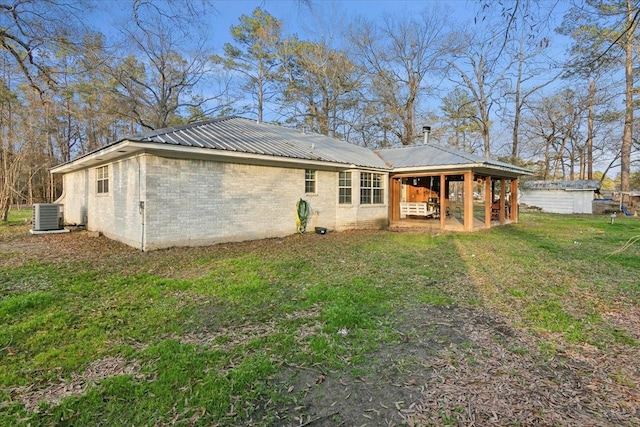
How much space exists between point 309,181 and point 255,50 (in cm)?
1649

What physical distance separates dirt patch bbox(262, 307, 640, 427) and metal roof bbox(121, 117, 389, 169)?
273 inches

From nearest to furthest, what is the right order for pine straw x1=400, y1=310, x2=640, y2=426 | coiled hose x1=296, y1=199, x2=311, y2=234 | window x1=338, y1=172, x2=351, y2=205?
pine straw x1=400, y1=310, x2=640, y2=426
coiled hose x1=296, y1=199, x2=311, y2=234
window x1=338, y1=172, x2=351, y2=205

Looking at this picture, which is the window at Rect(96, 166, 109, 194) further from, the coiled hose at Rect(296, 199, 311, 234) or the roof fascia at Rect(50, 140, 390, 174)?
the coiled hose at Rect(296, 199, 311, 234)

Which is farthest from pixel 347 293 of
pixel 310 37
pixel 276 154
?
pixel 310 37

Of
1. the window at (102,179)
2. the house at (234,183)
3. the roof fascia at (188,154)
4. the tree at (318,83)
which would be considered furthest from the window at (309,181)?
the tree at (318,83)

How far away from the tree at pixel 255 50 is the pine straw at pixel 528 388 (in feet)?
73.9

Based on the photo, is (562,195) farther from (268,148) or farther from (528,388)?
A: (528,388)

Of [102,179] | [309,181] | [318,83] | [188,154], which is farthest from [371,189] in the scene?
[318,83]

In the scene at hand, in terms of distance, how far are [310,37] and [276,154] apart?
16136 millimetres

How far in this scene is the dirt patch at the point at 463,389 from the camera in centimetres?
223

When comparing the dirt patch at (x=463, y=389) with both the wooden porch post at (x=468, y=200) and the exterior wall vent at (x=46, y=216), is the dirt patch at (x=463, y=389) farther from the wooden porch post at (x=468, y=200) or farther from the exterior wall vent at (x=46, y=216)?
the exterior wall vent at (x=46, y=216)

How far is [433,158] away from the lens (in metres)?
13.4

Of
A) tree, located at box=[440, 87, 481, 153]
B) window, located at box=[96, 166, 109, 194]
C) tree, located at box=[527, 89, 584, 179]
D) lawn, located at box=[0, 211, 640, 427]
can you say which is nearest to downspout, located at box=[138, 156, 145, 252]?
lawn, located at box=[0, 211, 640, 427]

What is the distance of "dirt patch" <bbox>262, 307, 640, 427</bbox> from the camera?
223cm
